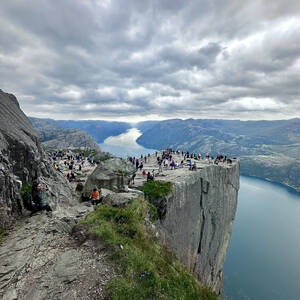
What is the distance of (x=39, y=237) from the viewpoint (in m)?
7.39

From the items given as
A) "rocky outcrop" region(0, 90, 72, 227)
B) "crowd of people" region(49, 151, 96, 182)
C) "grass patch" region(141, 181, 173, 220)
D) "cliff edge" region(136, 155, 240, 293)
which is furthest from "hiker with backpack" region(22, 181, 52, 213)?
"crowd of people" region(49, 151, 96, 182)

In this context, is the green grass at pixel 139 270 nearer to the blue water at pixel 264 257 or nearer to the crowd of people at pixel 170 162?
the crowd of people at pixel 170 162

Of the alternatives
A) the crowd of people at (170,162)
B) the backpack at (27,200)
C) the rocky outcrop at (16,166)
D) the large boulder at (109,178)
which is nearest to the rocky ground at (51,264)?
the rocky outcrop at (16,166)

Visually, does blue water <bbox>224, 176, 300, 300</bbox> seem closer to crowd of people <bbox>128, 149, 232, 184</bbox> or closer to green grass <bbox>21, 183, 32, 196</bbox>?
crowd of people <bbox>128, 149, 232, 184</bbox>

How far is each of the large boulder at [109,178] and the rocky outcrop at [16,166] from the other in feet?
6.60

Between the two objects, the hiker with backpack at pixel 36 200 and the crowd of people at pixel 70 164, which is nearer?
the hiker with backpack at pixel 36 200

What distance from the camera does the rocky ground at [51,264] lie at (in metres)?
5.10

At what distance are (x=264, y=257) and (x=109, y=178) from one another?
2804 inches

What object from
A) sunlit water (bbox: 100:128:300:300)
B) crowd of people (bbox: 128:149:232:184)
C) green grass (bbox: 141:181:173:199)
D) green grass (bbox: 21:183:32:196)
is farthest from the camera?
sunlit water (bbox: 100:128:300:300)

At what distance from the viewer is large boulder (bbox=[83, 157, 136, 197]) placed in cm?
1547

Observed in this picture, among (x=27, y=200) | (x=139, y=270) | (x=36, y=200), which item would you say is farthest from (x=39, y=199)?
(x=139, y=270)

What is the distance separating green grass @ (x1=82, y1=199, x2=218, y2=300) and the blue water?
171 ft

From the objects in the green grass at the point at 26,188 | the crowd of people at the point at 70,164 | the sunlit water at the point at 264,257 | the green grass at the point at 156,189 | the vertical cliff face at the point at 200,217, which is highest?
the green grass at the point at 26,188

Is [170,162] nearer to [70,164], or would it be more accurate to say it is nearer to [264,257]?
[70,164]
